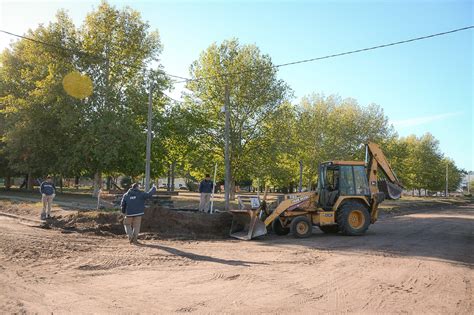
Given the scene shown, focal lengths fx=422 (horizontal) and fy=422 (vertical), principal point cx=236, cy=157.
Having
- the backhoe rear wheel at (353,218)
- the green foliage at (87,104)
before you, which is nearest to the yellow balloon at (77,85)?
the green foliage at (87,104)

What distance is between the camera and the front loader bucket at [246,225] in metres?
14.4

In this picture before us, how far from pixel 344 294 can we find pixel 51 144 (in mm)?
30068

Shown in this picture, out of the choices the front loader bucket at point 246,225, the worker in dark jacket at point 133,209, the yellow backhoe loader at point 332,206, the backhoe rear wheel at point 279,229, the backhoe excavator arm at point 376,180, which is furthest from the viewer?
the backhoe excavator arm at point 376,180

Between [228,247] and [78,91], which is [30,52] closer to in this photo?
[78,91]

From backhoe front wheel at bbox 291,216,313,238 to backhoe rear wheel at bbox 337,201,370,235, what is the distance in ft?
4.34

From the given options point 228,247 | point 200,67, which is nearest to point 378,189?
point 228,247

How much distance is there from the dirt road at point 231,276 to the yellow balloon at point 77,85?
1896 centimetres

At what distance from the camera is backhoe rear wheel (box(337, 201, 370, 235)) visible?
50.9 ft

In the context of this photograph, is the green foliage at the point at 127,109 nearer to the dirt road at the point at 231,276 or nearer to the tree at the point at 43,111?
the tree at the point at 43,111

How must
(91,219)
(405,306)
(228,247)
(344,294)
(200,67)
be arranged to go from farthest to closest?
(200,67) < (91,219) < (228,247) < (344,294) < (405,306)

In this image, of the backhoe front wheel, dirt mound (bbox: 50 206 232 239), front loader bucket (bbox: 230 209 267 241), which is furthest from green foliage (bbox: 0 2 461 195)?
the backhoe front wheel

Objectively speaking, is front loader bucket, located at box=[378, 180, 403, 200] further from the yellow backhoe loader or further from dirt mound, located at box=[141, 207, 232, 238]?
dirt mound, located at box=[141, 207, 232, 238]

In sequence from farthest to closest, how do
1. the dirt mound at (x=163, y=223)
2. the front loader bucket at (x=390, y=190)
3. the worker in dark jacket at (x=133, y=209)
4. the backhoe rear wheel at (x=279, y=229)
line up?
the front loader bucket at (x=390, y=190), the backhoe rear wheel at (x=279, y=229), the dirt mound at (x=163, y=223), the worker in dark jacket at (x=133, y=209)

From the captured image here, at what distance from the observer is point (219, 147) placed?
3478cm
